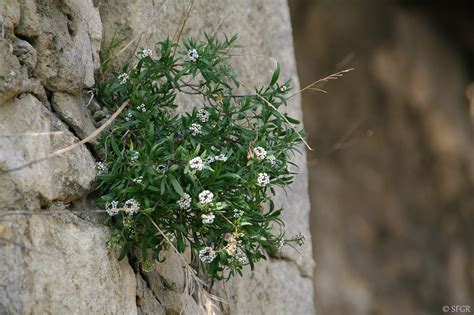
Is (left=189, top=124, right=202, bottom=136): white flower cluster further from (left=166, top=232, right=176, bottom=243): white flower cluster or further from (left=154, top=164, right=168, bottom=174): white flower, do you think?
(left=166, top=232, right=176, bottom=243): white flower cluster

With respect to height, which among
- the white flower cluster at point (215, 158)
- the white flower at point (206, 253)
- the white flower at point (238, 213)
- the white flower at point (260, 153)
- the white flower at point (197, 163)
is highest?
the white flower at point (260, 153)

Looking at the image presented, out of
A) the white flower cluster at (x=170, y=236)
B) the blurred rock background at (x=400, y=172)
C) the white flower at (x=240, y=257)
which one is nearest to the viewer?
the white flower cluster at (x=170, y=236)

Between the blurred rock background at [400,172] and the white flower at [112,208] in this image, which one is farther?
the blurred rock background at [400,172]

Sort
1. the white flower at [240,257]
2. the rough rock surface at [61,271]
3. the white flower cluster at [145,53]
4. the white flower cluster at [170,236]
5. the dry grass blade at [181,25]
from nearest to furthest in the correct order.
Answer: the rough rock surface at [61,271]
the white flower cluster at [170,236]
the white flower at [240,257]
the white flower cluster at [145,53]
the dry grass blade at [181,25]

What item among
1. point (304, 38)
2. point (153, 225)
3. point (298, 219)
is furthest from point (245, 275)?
point (304, 38)

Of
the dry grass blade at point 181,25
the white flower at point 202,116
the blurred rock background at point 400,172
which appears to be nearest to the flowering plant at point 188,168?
the white flower at point 202,116

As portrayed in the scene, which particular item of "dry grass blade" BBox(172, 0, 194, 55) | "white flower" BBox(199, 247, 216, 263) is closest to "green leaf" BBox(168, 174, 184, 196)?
"white flower" BBox(199, 247, 216, 263)

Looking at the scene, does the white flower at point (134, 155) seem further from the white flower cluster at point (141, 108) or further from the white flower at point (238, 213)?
the white flower at point (238, 213)
